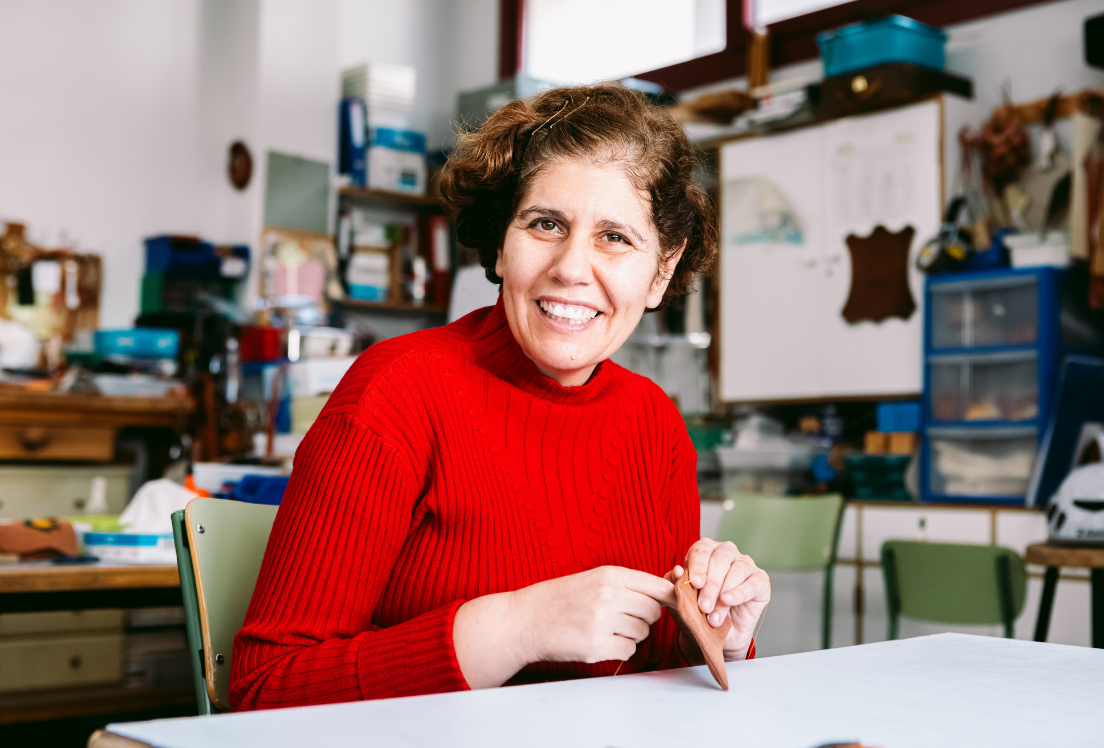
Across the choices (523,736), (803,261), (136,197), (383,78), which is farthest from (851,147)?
(523,736)

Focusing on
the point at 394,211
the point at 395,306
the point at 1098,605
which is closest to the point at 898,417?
the point at 1098,605

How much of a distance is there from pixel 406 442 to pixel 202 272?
14.7ft

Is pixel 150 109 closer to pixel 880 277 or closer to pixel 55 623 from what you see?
pixel 55 623

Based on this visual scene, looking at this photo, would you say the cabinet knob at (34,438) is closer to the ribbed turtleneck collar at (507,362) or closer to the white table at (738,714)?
the ribbed turtleneck collar at (507,362)

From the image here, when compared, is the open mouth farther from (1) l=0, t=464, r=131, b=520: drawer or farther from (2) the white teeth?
(1) l=0, t=464, r=131, b=520: drawer

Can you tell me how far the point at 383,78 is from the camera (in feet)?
18.7

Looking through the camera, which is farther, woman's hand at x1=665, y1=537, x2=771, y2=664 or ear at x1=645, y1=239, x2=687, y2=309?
ear at x1=645, y1=239, x2=687, y2=309

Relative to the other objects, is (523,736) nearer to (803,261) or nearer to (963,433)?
(963,433)

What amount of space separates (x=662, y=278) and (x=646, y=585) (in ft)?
1.83

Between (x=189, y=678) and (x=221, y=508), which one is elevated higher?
(x=221, y=508)

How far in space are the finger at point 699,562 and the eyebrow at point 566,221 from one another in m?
0.39

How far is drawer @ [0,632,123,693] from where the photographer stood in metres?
3.38

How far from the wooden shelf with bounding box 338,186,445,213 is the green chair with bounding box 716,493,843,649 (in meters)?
2.81

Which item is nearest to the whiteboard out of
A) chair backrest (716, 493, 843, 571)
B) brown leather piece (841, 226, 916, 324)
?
brown leather piece (841, 226, 916, 324)
